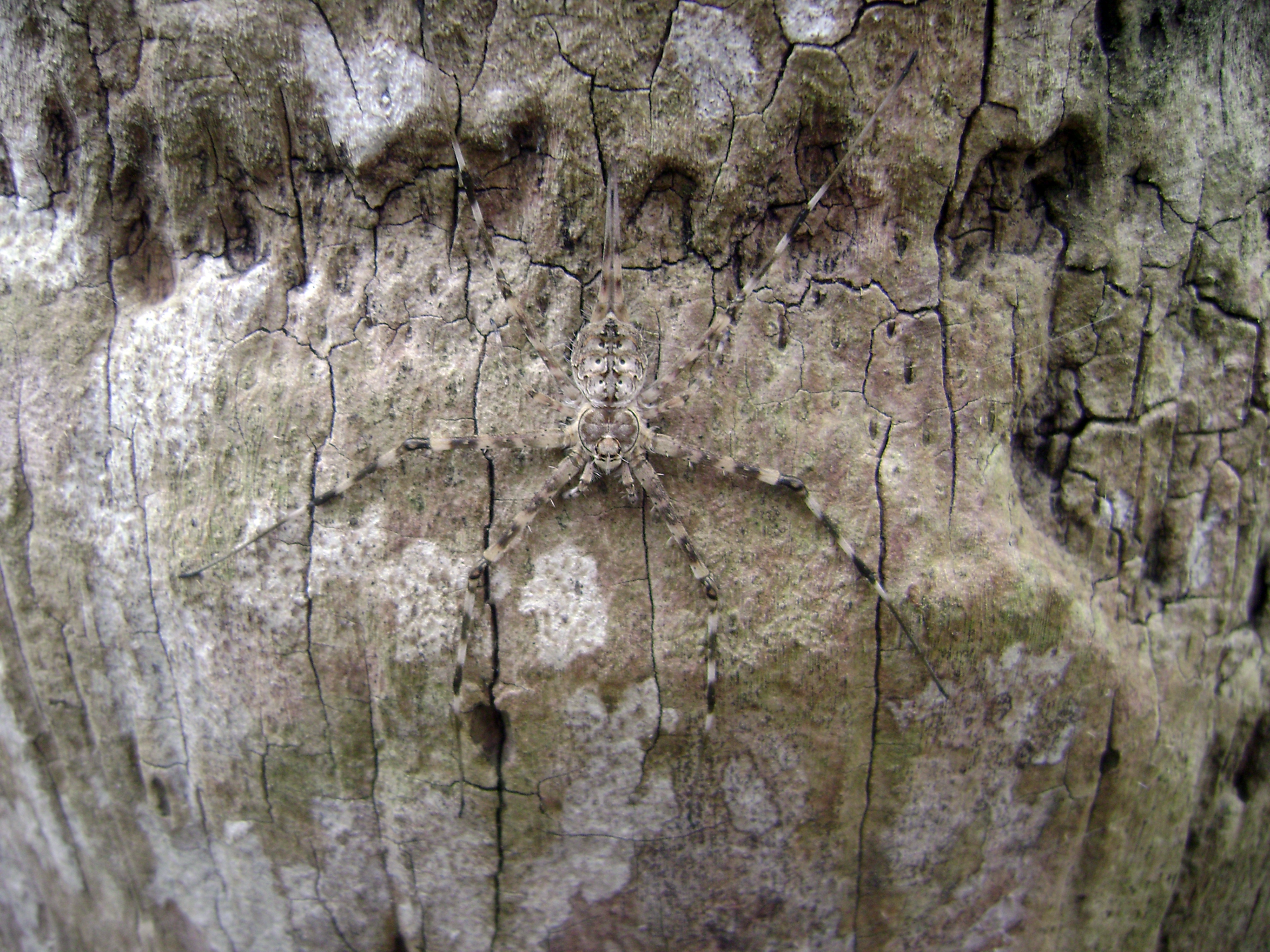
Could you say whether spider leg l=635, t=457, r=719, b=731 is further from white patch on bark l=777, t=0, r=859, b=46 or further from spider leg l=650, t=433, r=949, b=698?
white patch on bark l=777, t=0, r=859, b=46

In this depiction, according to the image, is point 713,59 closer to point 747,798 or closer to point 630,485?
point 630,485

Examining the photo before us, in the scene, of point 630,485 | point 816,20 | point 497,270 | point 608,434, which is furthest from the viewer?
point 608,434

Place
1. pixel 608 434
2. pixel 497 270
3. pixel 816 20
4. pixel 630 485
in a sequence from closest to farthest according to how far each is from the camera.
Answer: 1. pixel 816 20
2. pixel 497 270
3. pixel 630 485
4. pixel 608 434

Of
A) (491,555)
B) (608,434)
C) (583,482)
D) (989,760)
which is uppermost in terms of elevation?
(608,434)

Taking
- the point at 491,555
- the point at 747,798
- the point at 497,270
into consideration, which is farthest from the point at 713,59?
the point at 747,798

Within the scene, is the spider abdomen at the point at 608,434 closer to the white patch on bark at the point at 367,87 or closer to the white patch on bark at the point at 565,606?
the white patch on bark at the point at 565,606

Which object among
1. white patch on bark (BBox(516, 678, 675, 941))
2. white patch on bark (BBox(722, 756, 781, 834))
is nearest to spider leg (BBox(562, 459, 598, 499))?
white patch on bark (BBox(516, 678, 675, 941))

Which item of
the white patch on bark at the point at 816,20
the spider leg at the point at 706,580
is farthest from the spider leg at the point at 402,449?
the white patch on bark at the point at 816,20
